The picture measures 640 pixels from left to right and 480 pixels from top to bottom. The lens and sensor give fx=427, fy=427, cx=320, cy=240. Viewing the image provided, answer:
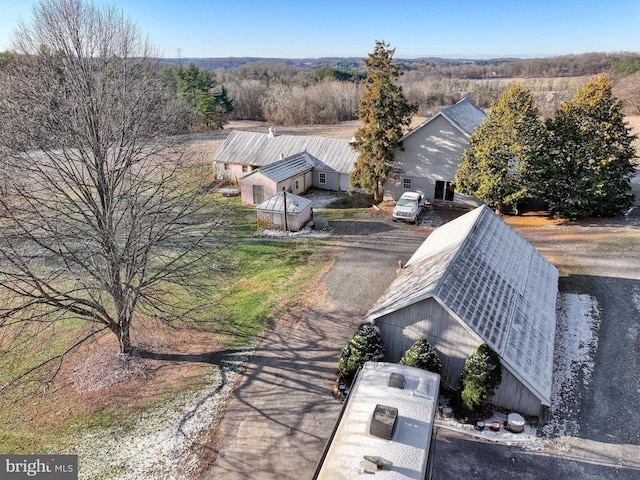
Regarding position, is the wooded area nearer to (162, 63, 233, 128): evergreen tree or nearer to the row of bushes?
(162, 63, 233, 128): evergreen tree

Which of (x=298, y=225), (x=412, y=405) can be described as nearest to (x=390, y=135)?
(x=298, y=225)

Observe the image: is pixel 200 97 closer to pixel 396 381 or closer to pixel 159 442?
→ pixel 159 442

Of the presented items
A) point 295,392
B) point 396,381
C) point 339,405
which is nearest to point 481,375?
point 396,381

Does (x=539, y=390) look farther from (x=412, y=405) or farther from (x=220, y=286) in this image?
(x=220, y=286)

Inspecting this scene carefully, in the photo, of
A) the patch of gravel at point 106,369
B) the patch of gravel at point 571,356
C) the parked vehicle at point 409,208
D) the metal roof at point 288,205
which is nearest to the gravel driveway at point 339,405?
the patch of gravel at point 571,356

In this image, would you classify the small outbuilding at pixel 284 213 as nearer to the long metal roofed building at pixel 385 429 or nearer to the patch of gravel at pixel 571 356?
the patch of gravel at pixel 571 356

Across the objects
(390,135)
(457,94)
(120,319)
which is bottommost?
(120,319)

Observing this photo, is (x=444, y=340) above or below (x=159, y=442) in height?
above
